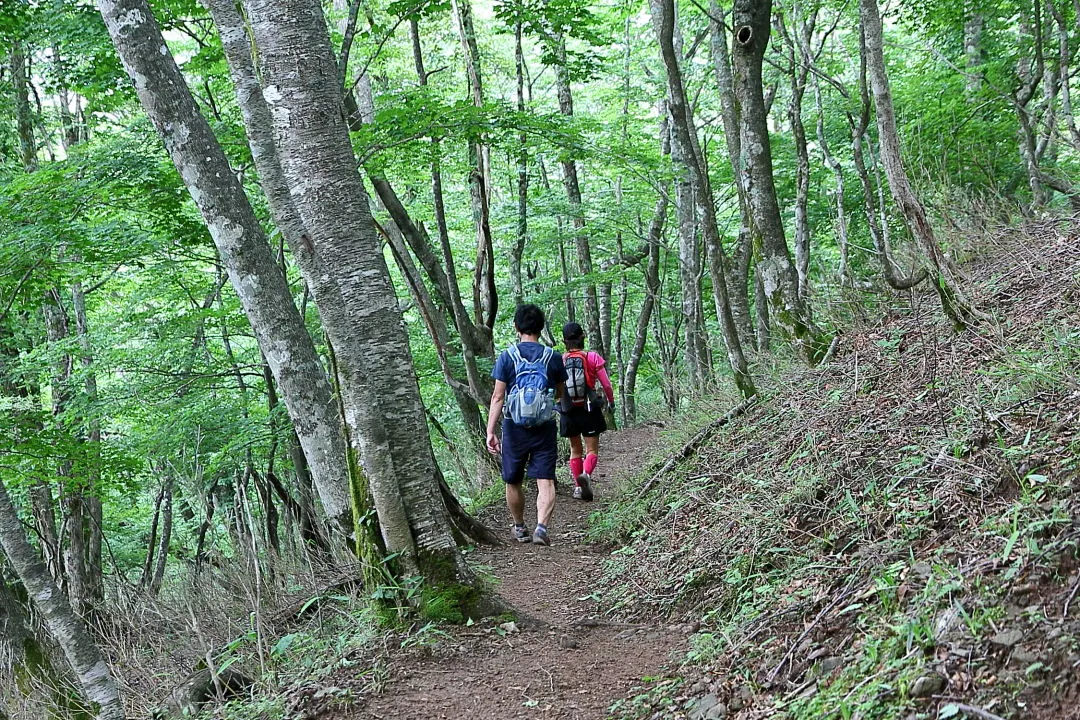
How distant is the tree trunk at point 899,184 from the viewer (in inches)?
206

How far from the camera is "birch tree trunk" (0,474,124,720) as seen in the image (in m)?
5.34

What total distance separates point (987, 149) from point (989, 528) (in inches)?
379

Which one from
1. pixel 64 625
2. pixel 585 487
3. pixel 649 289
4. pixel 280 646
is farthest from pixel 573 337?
pixel 649 289

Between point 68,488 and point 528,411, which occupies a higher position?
point 528,411

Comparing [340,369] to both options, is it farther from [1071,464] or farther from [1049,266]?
[1049,266]

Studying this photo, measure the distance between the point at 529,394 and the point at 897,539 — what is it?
11.6 ft

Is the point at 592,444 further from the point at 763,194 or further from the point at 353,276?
the point at 353,276

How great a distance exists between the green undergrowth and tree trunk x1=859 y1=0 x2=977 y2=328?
0.25 metres

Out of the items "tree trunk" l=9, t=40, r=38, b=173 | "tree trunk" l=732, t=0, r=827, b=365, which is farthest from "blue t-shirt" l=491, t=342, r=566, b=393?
"tree trunk" l=9, t=40, r=38, b=173

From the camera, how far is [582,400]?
26.3 feet

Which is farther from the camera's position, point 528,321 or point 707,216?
point 707,216

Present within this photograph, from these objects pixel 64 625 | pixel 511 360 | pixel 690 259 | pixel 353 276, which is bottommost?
pixel 64 625

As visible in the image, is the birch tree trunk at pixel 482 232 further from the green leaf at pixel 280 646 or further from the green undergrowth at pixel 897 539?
the green leaf at pixel 280 646

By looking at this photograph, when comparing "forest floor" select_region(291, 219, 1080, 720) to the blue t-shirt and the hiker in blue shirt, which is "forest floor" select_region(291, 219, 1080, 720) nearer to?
the hiker in blue shirt
